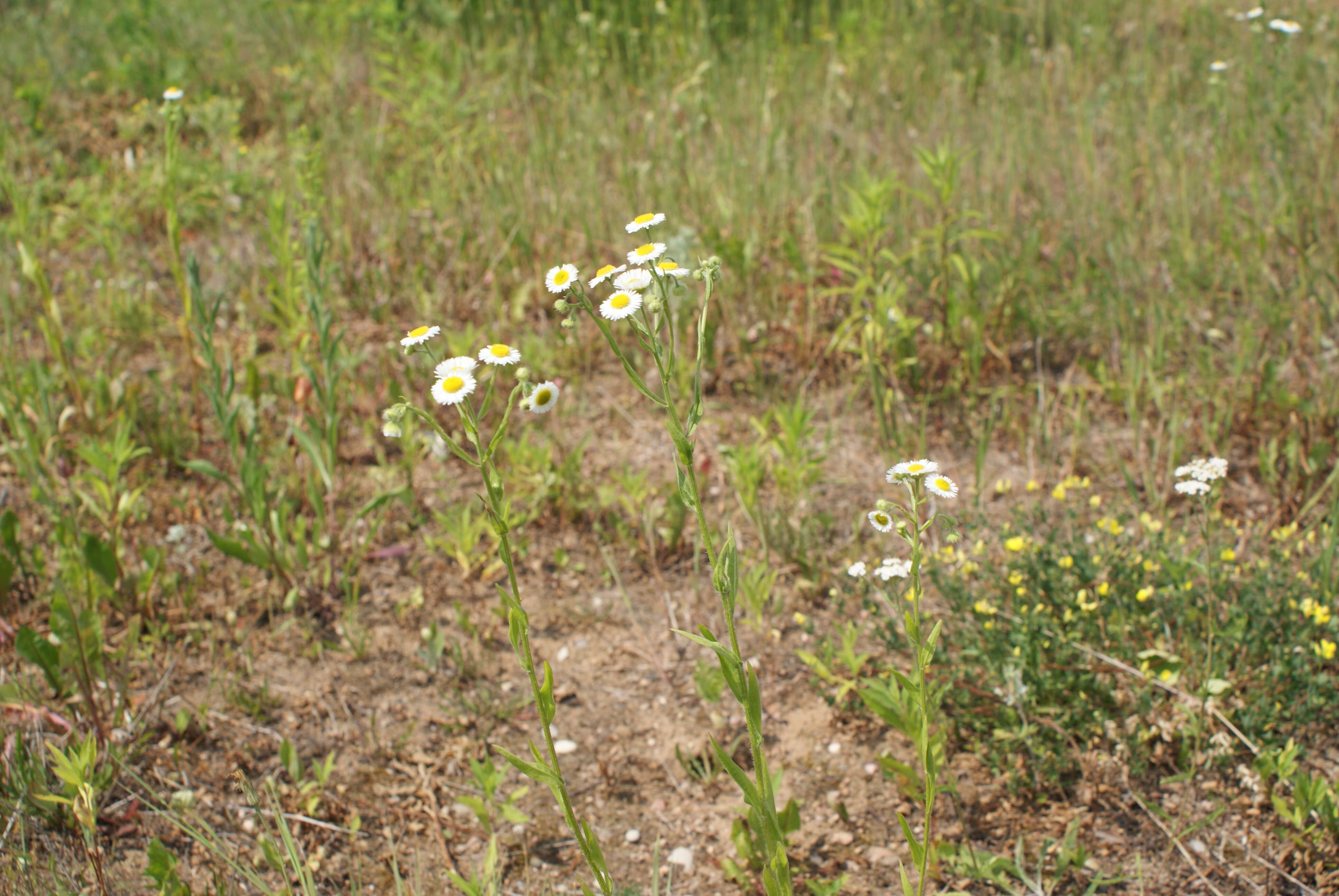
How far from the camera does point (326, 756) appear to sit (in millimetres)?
2072

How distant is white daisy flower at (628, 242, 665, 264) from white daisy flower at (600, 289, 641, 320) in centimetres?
6

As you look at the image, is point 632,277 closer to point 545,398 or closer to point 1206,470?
point 545,398

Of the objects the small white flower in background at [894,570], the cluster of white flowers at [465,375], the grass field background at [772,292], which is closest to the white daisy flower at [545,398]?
the cluster of white flowers at [465,375]

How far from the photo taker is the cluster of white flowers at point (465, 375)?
1385 millimetres

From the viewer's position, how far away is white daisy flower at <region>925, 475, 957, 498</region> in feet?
4.61

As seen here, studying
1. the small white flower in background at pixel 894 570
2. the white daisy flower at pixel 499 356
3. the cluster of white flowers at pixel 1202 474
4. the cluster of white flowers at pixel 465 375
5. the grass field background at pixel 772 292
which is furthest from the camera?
the grass field background at pixel 772 292

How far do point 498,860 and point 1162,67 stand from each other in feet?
16.2

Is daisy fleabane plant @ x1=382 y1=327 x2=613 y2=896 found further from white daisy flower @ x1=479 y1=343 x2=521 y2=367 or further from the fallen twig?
the fallen twig

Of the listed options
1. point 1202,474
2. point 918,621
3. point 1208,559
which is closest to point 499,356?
point 918,621

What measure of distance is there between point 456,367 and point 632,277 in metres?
0.31

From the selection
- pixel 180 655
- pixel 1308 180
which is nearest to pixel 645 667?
pixel 180 655

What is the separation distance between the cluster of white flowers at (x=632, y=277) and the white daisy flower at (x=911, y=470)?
41cm

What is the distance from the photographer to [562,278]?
1572mm

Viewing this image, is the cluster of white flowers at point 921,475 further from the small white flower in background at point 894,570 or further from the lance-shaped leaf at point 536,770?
the lance-shaped leaf at point 536,770
